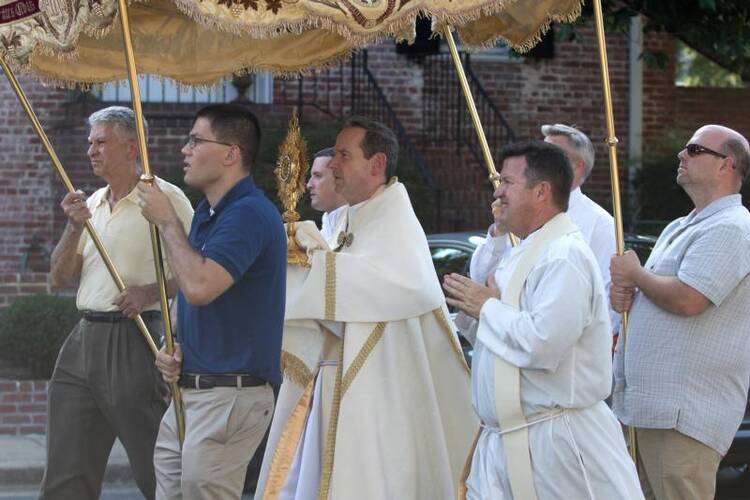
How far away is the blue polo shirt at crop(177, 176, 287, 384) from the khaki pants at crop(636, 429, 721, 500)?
1614 millimetres

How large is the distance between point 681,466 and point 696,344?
1.65 ft

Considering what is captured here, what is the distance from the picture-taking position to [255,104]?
52.1ft

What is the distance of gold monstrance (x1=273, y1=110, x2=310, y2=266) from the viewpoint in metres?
6.71

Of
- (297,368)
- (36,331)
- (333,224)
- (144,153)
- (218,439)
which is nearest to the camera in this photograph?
(218,439)

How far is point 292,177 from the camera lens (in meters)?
6.77

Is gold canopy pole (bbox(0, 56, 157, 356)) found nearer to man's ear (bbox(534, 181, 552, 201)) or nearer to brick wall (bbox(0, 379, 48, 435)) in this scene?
man's ear (bbox(534, 181, 552, 201))

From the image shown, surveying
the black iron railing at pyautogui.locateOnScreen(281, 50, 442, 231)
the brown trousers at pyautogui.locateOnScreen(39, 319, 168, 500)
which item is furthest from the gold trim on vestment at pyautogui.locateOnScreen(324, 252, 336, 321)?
the black iron railing at pyautogui.locateOnScreen(281, 50, 442, 231)

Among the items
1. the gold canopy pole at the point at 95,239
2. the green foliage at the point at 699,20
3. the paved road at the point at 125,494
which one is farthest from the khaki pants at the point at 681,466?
the green foliage at the point at 699,20

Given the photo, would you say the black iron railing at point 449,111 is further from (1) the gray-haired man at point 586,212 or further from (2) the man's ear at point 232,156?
(2) the man's ear at point 232,156

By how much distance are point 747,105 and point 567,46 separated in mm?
2377

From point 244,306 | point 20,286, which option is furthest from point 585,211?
point 20,286

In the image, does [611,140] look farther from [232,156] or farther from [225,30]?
[225,30]

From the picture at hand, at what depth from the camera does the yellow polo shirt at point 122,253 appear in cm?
725

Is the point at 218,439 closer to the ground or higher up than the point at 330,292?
closer to the ground
